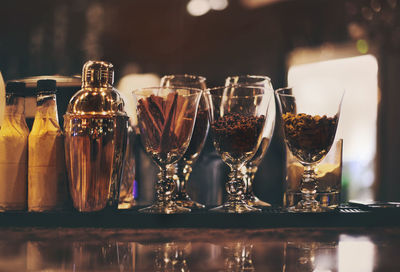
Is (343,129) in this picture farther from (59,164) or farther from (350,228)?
(59,164)

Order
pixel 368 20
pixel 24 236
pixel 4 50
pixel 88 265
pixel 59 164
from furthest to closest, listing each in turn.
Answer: pixel 368 20 < pixel 4 50 < pixel 59 164 < pixel 24 236 < pixel 88 265

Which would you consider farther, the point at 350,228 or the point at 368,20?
the point at 368,20

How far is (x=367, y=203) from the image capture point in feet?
2.26

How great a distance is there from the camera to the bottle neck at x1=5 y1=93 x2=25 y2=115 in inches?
27.8

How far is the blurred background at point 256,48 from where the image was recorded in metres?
1.13

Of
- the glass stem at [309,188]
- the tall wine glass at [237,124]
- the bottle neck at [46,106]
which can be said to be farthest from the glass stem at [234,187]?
the bottle neck at [46,106]

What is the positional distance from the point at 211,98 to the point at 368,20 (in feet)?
2.52

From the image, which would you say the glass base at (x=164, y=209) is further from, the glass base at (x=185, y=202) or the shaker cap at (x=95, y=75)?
the shaker cap at (x=95, y=75)

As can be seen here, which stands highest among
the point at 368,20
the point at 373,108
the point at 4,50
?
the point at 368,20

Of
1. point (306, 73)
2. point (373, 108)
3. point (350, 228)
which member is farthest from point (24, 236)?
point (373, 108)

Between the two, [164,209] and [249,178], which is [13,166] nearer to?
[164,209]

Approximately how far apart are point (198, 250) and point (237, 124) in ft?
0.93

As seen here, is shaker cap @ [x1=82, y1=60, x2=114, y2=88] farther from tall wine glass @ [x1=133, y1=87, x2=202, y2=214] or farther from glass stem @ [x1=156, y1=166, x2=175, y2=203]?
glass stem @ [x1=156, y1=166, x2=175, y2=203]

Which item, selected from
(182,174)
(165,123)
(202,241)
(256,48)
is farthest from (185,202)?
(256,48)
